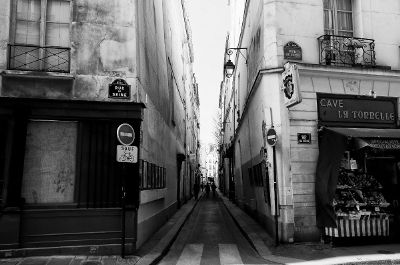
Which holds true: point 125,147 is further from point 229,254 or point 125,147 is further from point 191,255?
point 229,254

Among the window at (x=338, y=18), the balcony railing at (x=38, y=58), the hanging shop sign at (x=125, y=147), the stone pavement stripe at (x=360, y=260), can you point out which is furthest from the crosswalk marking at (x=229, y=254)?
the window at (x=338, y=18)

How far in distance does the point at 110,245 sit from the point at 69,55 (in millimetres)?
Answer: 4615

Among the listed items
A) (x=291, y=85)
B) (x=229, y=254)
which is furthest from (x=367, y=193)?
(x=229, y=254)

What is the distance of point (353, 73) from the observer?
10891mm

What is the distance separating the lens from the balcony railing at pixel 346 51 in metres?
11.1

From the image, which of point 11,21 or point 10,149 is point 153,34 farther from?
point 10,149

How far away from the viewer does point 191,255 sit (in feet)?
30.7

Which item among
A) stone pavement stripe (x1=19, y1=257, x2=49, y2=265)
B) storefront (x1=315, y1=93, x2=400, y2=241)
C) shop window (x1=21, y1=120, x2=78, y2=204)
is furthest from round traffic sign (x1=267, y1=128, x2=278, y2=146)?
stone pavement stripe (x1=19, y1=257, x2=49, y2=265)

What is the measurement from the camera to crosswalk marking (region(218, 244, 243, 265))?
8.65 meters

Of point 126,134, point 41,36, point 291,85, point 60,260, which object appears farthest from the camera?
point 291,85

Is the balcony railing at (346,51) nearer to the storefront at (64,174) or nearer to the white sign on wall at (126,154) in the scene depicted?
the storefront at (64,174)

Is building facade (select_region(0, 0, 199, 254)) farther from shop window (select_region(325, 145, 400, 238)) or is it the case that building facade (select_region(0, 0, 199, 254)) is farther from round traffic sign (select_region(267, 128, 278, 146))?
shop window (select_region(325, 145, 400, 238))

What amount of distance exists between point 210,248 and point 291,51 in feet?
19.7

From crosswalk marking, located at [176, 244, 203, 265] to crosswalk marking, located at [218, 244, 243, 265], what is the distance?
1.76ft
